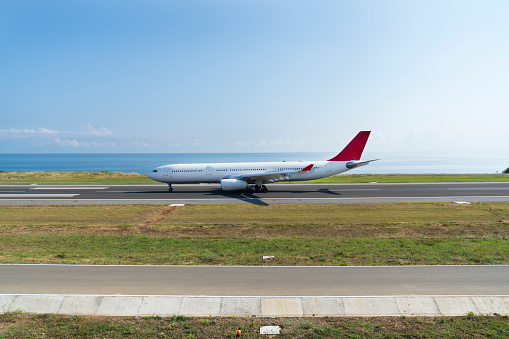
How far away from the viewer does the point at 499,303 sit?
10.6 m

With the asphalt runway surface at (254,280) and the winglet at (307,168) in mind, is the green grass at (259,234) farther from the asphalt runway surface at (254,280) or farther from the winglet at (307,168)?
the winglet at (307,168)

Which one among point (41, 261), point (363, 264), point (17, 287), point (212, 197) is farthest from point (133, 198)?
point (363, 264)

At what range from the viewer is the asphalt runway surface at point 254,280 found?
38.2 ft

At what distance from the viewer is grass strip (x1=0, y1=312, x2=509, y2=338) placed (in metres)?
9.17

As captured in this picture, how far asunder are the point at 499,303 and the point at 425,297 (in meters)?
2.15

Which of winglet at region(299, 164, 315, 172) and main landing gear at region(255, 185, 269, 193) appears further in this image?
winglet at region(299, 164, 315, 172)

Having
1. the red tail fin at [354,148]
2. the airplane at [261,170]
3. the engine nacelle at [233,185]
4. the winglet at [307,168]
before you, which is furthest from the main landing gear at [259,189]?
the red tail fin at [354,148]

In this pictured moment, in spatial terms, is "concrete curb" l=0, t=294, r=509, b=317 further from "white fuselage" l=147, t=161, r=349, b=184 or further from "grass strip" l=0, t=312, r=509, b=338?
"white fuselage" l=147, t=161, r=349, b=184

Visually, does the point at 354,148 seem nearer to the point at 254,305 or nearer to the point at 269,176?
the point at 269,176

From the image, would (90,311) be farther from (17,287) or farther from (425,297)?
(425,297)

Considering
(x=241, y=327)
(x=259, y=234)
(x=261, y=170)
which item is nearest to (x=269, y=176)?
(x=261, y=170)

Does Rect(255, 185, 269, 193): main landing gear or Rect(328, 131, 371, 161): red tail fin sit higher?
Rect(328, 131, 371, 161): red tail fin

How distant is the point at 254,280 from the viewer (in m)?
12.7

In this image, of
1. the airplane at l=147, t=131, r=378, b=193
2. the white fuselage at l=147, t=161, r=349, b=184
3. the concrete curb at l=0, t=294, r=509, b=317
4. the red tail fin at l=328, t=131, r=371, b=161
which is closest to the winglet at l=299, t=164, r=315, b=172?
the airplane at l=147, t=131, r=378, b=193
